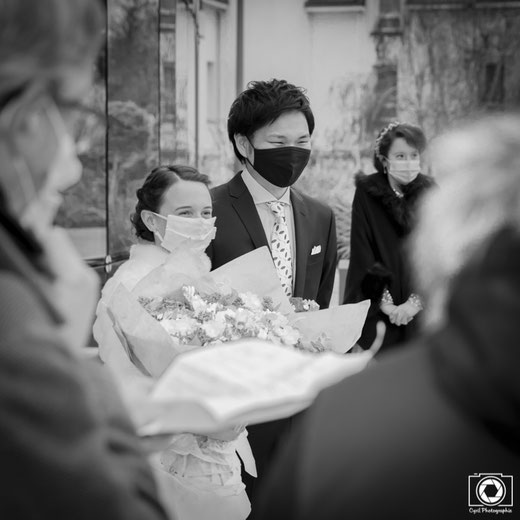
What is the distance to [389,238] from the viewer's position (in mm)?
5918

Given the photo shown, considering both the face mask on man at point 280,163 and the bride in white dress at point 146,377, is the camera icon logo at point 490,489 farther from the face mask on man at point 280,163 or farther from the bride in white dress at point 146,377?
the face mask on man at point 280,163

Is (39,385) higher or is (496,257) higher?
(496,257)

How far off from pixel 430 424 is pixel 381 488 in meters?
0.10

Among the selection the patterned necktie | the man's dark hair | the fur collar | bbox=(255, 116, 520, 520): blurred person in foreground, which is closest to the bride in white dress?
the patterned necktie

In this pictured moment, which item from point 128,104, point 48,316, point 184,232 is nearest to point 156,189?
A: point 184,232

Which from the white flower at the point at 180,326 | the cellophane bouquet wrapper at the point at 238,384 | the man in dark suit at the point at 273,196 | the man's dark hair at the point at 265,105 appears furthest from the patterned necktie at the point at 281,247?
the cellophane bouquet wrapper at the point at 238,384

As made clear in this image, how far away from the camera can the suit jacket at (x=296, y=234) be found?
4492 millimetres

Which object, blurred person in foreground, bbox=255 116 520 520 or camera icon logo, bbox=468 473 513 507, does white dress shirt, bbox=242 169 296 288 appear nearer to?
camera icon logo, bbox=468 473 513 507

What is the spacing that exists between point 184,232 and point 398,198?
2347mm

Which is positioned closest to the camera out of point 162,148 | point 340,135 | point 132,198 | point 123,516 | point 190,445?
point 123,516

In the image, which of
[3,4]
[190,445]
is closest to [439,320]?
[3,4]

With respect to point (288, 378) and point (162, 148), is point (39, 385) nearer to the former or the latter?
point (288, 378)

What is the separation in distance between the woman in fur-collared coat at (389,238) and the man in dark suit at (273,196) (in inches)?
45.5

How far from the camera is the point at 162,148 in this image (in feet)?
29.0
